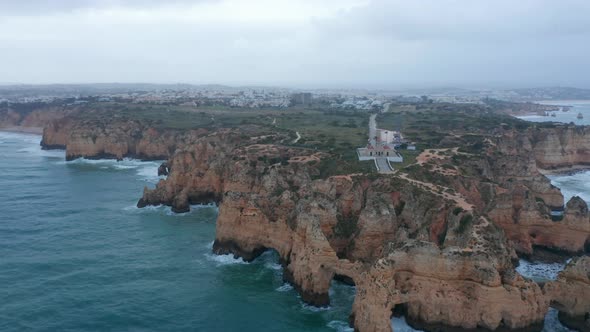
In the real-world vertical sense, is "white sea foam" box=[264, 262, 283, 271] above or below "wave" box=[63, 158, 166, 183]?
below

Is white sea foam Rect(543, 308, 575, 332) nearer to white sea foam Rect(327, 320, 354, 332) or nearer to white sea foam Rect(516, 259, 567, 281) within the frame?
white sea foam Rect(516, 259, 567, 281)

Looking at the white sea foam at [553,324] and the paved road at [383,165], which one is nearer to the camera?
the white sea foam at [553,324]

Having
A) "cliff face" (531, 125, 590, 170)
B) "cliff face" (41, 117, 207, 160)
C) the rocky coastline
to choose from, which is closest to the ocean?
the rocky coastline

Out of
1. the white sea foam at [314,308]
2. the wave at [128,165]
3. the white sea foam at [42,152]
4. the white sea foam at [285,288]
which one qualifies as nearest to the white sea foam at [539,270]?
the white sea foam at [314,308]

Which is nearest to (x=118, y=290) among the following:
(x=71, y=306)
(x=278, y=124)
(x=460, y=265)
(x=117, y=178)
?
(x=71, y=306)

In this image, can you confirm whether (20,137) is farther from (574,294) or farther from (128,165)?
(574,294)

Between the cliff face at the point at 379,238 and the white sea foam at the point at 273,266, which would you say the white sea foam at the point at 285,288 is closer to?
the cliff face at the point at 379,238

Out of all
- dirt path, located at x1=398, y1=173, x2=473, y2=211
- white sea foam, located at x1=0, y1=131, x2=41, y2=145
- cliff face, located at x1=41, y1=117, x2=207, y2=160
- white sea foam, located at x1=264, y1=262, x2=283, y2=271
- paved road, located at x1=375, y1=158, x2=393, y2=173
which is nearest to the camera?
dirt path, located at x1=398, y1=173, x2=473, y2=211
